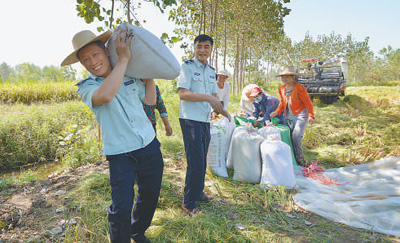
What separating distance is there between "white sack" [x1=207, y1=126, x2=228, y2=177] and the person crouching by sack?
0.94 meters

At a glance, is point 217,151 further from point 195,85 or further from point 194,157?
point 195,85

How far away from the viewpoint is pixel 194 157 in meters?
2.22

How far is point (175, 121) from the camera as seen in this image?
5.73 m

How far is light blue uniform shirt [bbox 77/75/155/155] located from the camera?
1.32m

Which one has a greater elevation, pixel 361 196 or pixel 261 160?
pixel 261 160

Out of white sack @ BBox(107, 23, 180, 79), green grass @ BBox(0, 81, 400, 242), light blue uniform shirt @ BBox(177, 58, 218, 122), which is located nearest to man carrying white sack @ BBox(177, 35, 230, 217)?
light blue uniform shirt @ BBox(177, 58, 218, 122)

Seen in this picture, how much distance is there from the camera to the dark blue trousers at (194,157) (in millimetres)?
2207

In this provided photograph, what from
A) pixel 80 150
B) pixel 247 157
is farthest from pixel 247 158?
pixel 80 150

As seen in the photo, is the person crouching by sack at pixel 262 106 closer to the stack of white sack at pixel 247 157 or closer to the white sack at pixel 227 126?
the white sack at pixel 227 126

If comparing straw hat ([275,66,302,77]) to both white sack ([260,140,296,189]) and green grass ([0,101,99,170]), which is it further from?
green grass ([0,101,99,170])

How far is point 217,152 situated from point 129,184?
193 centimetres

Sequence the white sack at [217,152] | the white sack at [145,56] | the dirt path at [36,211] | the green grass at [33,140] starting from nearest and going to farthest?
the white sack at [145,56] → the dirt path at [36,211] → the white sack at [217,152] → the green grass at [33,140]

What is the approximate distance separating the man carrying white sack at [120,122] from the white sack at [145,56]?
0.05 metres

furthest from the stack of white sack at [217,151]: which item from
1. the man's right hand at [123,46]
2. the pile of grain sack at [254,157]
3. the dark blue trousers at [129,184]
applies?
the man's right hand at [123,46]
